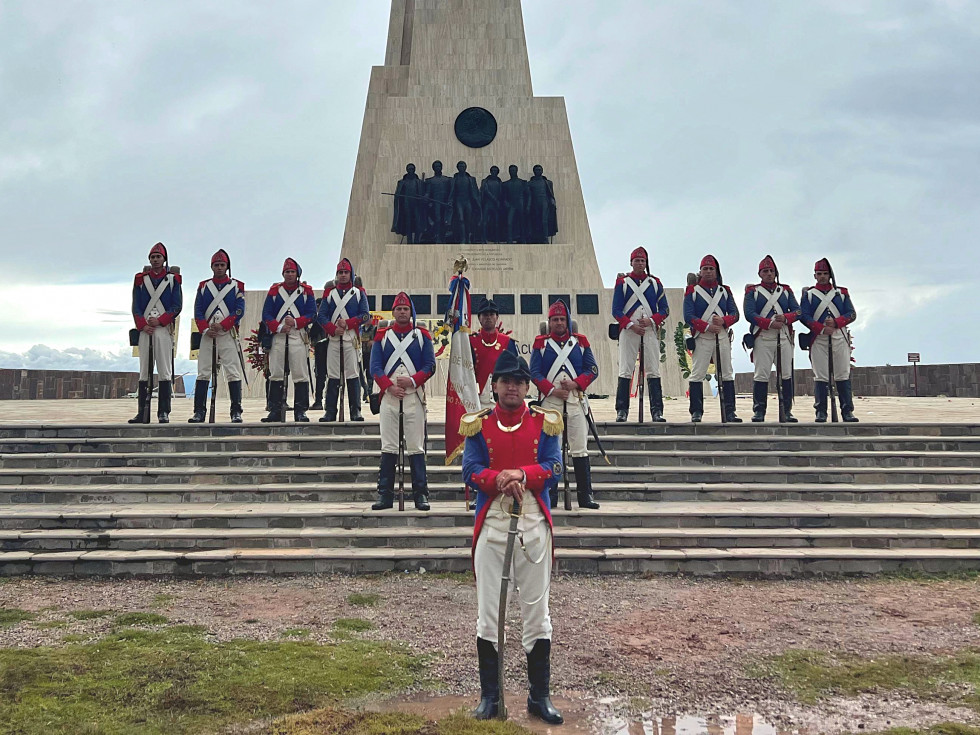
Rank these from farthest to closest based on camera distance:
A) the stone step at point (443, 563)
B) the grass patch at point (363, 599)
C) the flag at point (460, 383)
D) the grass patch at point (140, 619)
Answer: the flag at point (460, 383) → the stone step at point (443, 563) → the grass patch at point (363, 599) → the grass patch at point (140, 619)

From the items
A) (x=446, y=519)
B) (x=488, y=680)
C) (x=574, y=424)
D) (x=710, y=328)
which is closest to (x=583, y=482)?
(x=574, y=424)

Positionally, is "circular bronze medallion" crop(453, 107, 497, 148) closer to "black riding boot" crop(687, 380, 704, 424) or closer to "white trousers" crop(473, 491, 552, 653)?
"black riding boot" crop(687, 380, 704, 424)

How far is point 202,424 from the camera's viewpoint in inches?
352

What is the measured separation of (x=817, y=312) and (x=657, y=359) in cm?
216

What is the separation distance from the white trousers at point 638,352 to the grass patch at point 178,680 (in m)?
5.83

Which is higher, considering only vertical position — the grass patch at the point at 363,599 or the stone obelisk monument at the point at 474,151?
the stone obelisk monument at the point at 474,151

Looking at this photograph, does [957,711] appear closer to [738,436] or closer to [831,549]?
[831,549]

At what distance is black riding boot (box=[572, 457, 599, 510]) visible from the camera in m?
7.15

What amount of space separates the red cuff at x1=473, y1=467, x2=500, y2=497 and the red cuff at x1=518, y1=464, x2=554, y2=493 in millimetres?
145

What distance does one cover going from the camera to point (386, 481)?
7.08m

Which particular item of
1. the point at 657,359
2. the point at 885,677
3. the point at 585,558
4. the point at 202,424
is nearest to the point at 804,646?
the point at 885,677

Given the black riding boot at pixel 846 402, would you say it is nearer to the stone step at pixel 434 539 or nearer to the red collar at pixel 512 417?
the stone step at pixel 434 539

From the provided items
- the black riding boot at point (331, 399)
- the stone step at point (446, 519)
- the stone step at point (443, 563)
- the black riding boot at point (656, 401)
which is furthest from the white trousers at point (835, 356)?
the black riding boot at point (331, 399)

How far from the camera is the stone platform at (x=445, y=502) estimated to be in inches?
242
